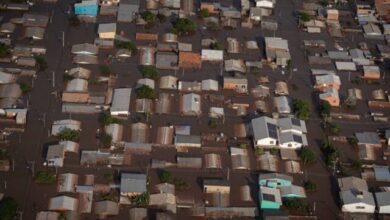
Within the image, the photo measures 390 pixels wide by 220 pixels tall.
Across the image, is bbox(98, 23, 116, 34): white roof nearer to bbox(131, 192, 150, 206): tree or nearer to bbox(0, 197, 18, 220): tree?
bbox(131, 192, 150, 206): tree

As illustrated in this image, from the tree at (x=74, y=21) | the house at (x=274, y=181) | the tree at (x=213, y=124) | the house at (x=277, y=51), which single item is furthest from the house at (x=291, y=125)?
the tree at (x=74, y=21)

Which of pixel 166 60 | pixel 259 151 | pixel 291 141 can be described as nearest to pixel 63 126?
pixel 166 60

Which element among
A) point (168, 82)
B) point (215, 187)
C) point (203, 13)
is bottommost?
point (215, 187)

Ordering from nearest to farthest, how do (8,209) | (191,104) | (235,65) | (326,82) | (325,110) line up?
(8,209), (191,104), (325,110), (326,82), (235,65)

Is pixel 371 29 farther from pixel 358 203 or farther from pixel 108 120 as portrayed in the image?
pixel 108 120

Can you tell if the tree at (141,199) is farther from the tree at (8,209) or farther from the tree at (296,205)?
the tree at (296,205)

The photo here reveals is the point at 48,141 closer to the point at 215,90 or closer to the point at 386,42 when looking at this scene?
the point at 215,90

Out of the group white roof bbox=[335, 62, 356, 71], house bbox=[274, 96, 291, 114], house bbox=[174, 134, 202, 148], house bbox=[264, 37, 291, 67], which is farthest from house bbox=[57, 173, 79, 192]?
white roof bbox=[335, 62, 356, 71]
